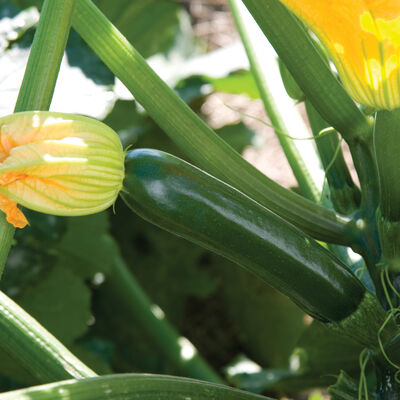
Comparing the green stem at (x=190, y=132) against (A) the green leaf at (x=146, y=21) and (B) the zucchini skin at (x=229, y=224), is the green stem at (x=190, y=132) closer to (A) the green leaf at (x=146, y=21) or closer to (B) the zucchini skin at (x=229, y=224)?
(B) the zucchini skin at (x=229, y=224)

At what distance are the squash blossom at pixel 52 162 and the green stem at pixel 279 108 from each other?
0.47 m

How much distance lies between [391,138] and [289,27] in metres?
0.22

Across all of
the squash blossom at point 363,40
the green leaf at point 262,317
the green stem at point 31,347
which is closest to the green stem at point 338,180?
the squash blossom at point 363,40

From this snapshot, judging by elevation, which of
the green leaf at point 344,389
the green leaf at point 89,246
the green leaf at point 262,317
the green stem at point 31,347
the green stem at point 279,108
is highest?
the green stem at point 279,108

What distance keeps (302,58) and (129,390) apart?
0.54 m

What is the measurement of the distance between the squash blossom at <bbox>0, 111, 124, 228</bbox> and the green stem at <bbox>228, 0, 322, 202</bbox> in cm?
47

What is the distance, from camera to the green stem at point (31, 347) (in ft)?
3.28

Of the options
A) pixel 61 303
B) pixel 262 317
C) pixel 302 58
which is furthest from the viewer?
pixel 262 317

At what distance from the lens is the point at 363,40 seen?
3.08ft

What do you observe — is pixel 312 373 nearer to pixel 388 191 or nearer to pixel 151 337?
pixel 151 337

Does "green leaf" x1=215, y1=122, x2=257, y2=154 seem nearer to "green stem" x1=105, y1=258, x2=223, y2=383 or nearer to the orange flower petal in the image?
"green stem" x1=105, y1=258, x2=223, y2=383

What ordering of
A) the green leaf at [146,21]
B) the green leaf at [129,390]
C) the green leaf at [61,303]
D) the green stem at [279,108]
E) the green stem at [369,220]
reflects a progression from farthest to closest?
the green leaf at [146,21] < the green leaf at [61,303] < the green stem at [279,108] < the green stem at [369,220] < the green leaf at [129,390]

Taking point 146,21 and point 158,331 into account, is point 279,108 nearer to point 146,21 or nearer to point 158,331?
point 158,331

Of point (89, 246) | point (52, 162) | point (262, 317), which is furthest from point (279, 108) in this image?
point (262, 317)
